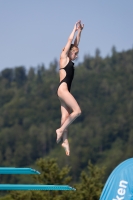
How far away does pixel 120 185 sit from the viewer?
15875mm

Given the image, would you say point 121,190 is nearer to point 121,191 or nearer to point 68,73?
point 121,191

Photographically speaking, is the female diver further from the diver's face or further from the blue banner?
the blue banner

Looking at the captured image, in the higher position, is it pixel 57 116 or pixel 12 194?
pixel 57 116

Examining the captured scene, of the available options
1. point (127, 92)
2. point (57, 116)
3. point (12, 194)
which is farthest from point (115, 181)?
point (127, 92)

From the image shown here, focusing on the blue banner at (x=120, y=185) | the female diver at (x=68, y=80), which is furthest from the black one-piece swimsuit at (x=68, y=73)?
the blue banner at (x=120, y=185)

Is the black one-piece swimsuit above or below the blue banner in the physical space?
above

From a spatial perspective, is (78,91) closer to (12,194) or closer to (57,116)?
(57,116)

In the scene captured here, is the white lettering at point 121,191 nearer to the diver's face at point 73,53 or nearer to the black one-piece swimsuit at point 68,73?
the black one-piece swimsuit at point 68,73

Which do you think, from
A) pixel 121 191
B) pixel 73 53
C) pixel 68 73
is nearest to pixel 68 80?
pixel 68 73

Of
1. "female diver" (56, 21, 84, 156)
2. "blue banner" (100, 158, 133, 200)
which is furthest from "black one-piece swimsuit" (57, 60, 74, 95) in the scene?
"blue banner" (100, 158, 133, 200)

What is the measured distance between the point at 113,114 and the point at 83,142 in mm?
14576

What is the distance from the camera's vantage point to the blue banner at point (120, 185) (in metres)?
15.7

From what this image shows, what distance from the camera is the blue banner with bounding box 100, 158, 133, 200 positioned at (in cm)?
1569

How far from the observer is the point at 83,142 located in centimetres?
14038
